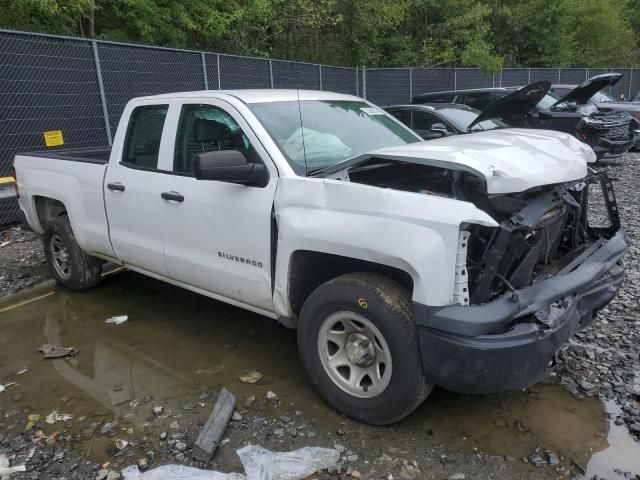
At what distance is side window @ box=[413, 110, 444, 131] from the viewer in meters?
9.50

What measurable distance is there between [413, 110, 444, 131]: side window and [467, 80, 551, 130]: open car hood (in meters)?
4.71

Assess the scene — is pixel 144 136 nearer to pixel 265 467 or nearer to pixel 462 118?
pixel 265 467

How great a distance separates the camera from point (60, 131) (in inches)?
338

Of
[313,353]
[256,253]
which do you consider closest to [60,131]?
[256,253]

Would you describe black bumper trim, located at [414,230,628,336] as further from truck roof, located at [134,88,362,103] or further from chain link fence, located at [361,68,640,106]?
chain link fence, located at [361,68,640,106]

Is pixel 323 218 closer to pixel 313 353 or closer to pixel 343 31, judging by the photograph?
pixel 313 353

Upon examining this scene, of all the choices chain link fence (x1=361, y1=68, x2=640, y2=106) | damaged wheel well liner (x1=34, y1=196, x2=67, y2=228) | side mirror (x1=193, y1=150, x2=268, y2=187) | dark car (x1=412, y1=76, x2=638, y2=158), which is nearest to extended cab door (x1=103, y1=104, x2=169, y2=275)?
side mirror (x1=193, y1=150, x2=268, y2=187)

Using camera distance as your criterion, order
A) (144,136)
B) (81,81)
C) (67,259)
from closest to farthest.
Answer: (144,136) < (67,259) < (81,81)

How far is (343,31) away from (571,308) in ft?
60.1

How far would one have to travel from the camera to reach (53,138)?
8.50 meters

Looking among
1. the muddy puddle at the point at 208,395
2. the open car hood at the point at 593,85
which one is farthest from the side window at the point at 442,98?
the muddy puddle at the point at 208,395

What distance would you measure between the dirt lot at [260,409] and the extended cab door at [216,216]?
61 cm

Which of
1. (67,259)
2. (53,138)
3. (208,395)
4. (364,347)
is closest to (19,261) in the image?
(67,259)

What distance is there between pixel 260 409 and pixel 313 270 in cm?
94
